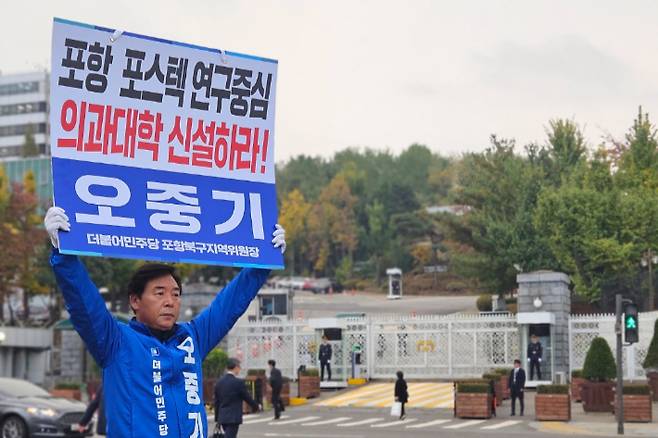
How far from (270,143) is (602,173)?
47.8 meters

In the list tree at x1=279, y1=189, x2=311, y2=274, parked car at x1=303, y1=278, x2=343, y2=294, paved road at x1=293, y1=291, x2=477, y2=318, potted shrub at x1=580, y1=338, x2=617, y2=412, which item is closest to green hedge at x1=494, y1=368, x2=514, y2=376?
potted shrub at x1=580, y1=338, x2=617, y2=412

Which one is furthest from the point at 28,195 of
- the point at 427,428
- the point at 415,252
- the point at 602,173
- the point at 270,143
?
the point at 270,143

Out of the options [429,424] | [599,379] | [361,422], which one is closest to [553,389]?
[599,379]

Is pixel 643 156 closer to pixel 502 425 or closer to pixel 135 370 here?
pixel 502 425

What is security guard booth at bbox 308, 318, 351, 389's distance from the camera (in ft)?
138

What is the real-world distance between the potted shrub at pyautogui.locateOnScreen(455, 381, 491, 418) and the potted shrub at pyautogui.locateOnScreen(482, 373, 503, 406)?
0.55 metres

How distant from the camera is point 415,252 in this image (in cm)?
9875

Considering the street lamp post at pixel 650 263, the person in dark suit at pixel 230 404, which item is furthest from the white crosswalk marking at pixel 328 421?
the street lamp post at pixel 650 263

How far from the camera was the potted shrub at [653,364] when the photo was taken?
35.4 m

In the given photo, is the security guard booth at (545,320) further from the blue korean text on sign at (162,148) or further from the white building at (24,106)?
the white building at (24,106)

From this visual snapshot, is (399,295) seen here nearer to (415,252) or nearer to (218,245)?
(415,252)

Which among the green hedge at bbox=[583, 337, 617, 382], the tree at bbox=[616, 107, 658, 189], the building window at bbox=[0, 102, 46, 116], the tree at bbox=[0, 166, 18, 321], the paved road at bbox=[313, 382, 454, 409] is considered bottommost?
the paved road at bbox=[313, 382, 454, 409]

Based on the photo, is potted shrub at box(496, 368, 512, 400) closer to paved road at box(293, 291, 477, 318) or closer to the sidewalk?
the sidewalk

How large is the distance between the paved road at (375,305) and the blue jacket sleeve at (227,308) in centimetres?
6479
